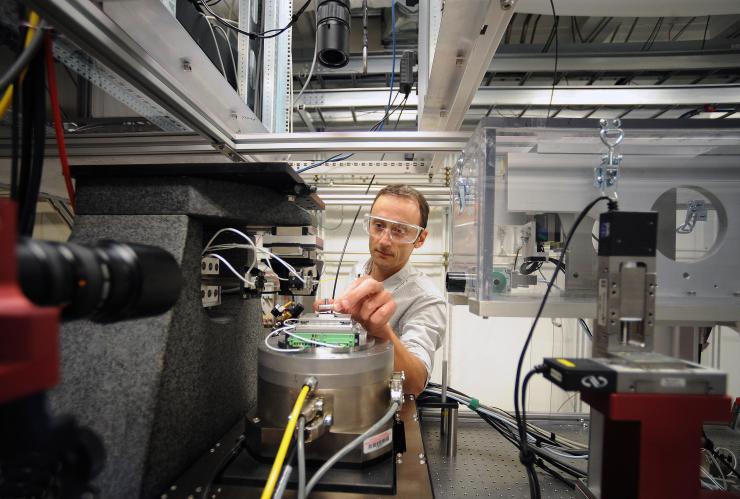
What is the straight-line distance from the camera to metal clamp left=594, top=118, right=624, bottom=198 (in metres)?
0.67

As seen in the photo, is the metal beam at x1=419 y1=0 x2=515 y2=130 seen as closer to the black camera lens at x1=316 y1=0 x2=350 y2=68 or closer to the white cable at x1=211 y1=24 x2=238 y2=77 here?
the black camera lens at x1=316 y1=0 x2=350 y2=68

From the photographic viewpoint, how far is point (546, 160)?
0.67m

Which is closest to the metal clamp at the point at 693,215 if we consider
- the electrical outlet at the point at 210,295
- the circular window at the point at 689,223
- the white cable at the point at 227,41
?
the circular window at the point at 689,223

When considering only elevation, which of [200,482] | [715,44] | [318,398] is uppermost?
[715,44]

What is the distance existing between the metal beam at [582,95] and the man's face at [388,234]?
0.60 m

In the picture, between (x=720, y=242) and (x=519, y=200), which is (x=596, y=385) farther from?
(x=720, y=242)

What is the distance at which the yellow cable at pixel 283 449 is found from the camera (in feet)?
1.24

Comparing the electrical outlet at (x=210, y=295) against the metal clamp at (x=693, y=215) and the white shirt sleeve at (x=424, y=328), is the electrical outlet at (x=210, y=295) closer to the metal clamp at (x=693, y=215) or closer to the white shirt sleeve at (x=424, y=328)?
the white shirt sleeve at (x=424, y=328)

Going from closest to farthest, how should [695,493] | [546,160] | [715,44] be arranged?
[695,493] < [546,160] < [715,44]

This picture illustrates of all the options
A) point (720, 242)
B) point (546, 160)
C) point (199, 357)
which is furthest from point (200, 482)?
point (720, 242)

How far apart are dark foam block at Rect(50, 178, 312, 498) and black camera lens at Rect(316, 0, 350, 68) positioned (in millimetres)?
430

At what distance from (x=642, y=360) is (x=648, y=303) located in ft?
0.26

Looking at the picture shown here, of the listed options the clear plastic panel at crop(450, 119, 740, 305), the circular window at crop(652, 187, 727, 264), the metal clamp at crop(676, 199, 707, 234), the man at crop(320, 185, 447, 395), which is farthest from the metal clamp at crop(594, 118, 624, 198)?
the man at crop(320, 185, 447, 395)

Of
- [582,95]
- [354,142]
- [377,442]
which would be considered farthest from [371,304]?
[582,95]
